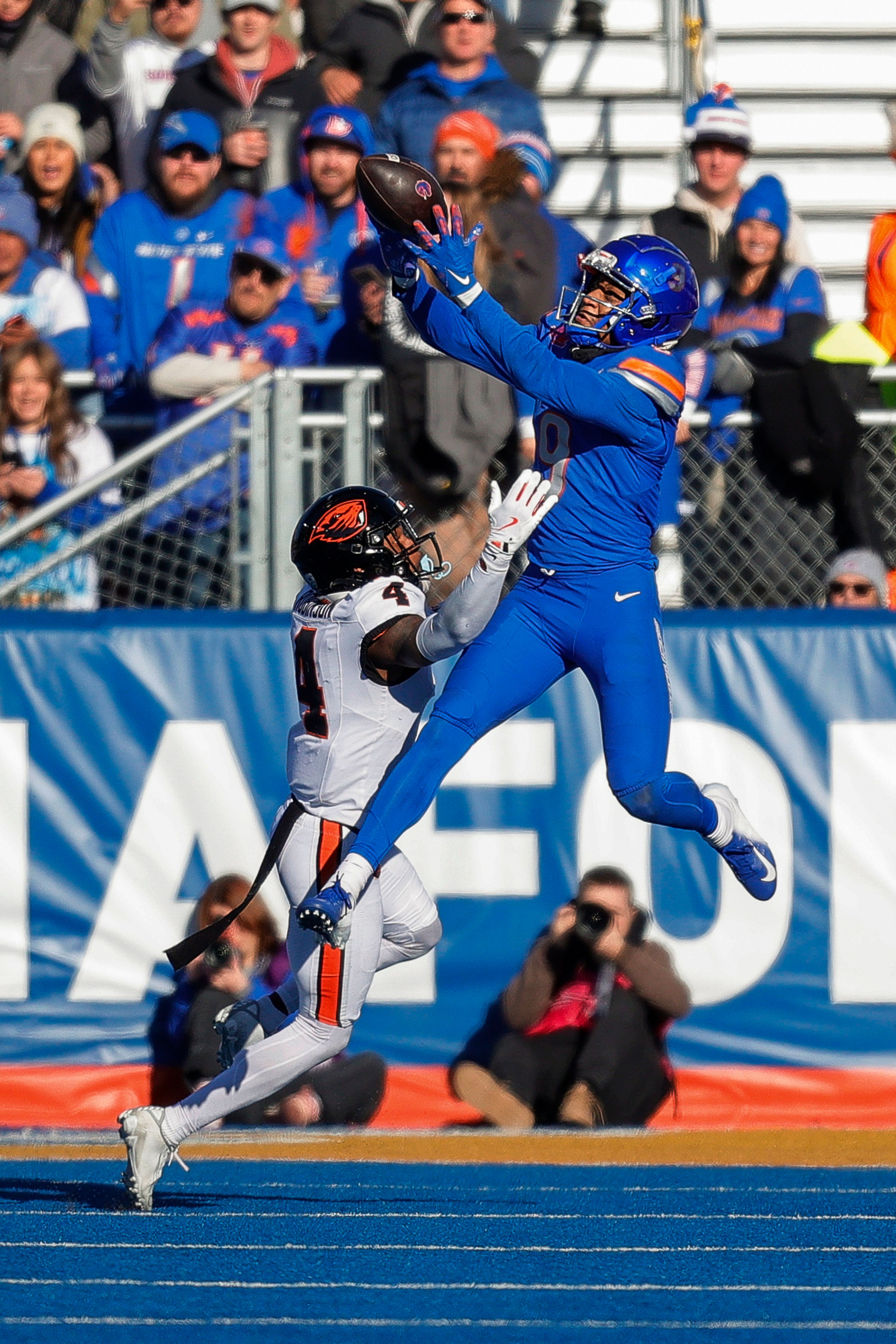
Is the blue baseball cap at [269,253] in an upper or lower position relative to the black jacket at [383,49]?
lower

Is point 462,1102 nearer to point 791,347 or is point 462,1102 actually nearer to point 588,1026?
point 588,1026

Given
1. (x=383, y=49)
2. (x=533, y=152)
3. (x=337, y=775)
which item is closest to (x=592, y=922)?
(x=337, y=775)

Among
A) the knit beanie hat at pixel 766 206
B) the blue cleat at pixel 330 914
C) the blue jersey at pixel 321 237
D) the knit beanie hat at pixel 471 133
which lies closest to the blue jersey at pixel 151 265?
the blue jersey at pixel 321 237

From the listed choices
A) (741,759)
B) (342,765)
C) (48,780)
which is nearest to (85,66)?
(48,780)

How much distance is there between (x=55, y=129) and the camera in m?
9.02

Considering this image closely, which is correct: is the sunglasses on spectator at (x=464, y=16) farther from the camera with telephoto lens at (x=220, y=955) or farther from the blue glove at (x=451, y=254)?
the camera with telephoto lens at (x=220, y=955)

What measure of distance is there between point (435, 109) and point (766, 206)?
1.45 m

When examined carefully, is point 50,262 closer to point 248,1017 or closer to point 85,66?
point 85,66

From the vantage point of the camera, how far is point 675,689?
307 inches

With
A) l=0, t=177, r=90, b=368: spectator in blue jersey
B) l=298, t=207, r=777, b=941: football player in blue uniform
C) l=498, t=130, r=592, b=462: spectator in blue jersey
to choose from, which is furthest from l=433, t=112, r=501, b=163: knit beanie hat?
l=298, t=207, r=777, b=941: football player in blue uniform

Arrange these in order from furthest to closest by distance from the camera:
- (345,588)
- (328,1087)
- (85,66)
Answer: (85,66)
(328,1087)
(345,588)

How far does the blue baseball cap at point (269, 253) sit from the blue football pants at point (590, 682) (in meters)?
3.12

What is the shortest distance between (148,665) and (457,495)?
4.43ft

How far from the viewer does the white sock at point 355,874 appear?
5238 mm
